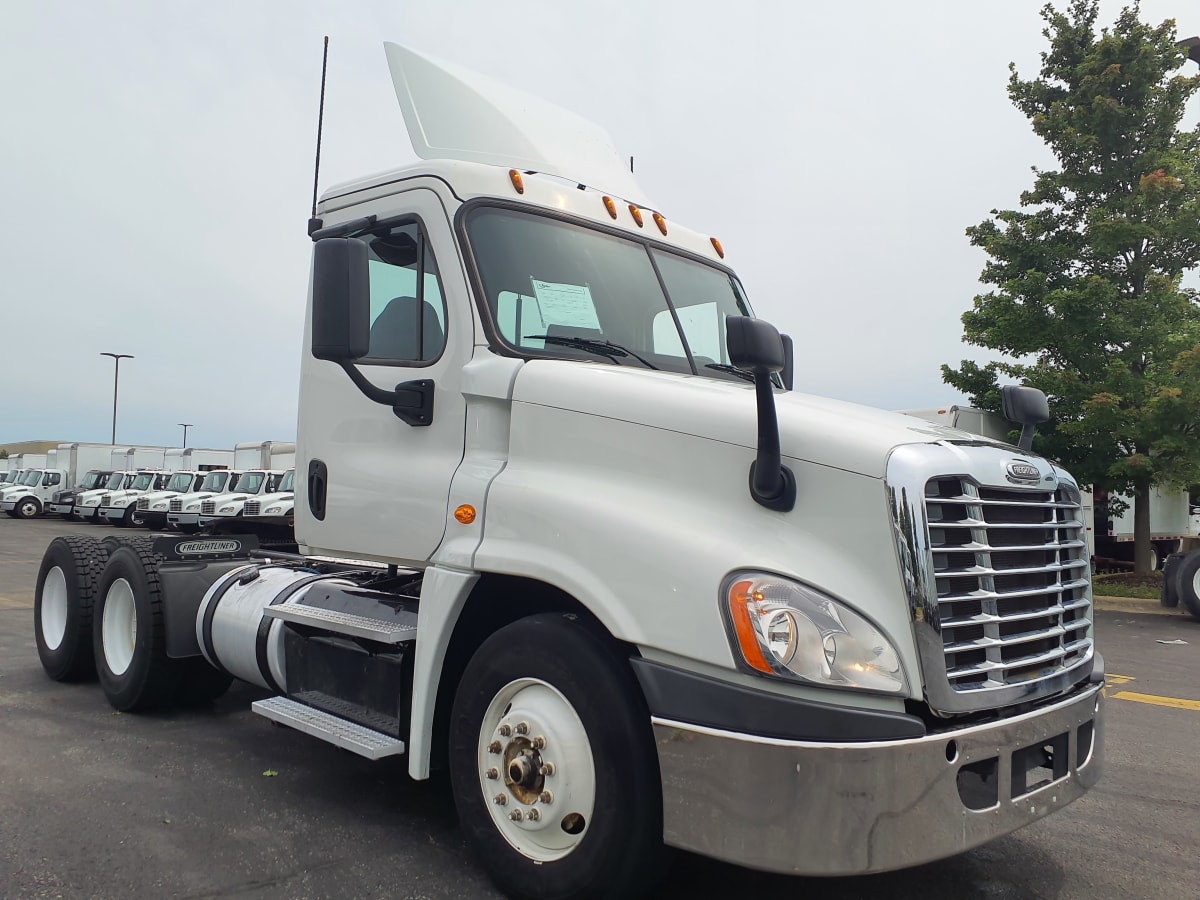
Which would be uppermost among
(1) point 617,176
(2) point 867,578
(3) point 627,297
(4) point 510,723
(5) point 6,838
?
(1) point 617,176

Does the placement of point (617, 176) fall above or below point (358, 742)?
above

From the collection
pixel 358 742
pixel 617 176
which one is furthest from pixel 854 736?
pixel 617 176

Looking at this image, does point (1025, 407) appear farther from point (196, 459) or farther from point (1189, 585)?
point (196, 459)

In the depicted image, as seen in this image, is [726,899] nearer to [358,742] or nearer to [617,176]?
[358,742]

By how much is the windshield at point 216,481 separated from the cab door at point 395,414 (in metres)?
27.2

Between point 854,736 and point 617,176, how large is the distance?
10.4ft

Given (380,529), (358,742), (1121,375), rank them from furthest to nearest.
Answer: (1121,375) → (380,529) → (358,742)

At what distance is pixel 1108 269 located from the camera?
16156 mm

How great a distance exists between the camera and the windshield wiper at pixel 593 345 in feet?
12.2

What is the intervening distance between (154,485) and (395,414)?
107ft

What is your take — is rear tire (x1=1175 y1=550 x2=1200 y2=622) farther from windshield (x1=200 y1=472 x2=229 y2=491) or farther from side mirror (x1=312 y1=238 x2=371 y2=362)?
windshield (x1=200 y1=472 x2=229 y2=491)

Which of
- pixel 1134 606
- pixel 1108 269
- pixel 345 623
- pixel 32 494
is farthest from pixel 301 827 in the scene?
pixel 32 494

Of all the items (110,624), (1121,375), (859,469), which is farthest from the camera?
(1121,375)

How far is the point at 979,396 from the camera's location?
17.0 metres
